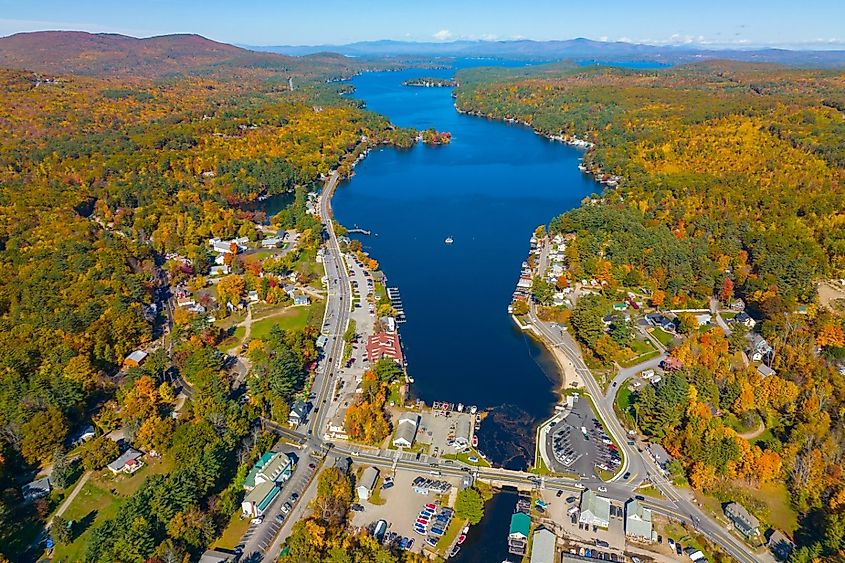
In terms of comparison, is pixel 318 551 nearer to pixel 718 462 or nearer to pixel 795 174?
pixel 718 462

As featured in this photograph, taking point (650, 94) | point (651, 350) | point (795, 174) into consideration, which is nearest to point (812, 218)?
point (795, 174)

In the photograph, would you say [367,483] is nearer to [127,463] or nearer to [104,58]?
[127,463]

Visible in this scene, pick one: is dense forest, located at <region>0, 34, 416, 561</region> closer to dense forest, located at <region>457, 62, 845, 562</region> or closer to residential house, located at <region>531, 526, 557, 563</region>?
residential house, located at <region>531, 526, 557, 563</region>

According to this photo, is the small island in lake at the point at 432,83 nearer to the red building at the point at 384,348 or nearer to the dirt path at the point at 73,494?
the red building at the point at 384,348

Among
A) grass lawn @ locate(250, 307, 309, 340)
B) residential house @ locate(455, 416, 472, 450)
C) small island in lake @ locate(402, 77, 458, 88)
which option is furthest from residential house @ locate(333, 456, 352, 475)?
small island in lake @ locate(402, 77, 458, 88)

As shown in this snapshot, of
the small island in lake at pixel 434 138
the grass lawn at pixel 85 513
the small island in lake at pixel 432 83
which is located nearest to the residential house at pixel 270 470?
the grass lawn at pixel 85 513
